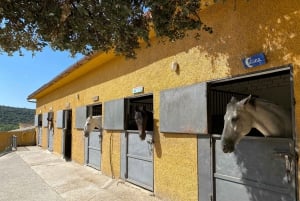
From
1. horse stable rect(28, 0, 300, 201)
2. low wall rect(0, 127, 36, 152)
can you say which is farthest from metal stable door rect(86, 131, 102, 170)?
low wall rect(0, 127, 36, 152)

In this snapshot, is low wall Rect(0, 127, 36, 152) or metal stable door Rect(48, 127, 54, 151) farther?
low wall Rect(0, 127, 36, 152)

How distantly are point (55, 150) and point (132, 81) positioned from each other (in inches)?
354

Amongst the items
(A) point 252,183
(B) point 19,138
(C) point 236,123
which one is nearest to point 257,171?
(A) point 252,183

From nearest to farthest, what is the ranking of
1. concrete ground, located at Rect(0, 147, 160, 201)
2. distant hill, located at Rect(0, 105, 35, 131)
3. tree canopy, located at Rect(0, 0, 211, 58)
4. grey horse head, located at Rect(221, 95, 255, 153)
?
grey horse head, located at Rect(221, 95, 255, 153) → tree canopy, located at Rect(0, 0, 211, 58) → concrete ground, located at Rect(0, 147, 160, 201) → distant hill, located at Rect(0, 105, 35, 131)

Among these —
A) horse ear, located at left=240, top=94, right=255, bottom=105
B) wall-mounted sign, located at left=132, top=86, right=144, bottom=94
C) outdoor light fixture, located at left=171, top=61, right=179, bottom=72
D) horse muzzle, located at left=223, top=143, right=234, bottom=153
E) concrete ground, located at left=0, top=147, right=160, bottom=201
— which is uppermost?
outdoor light fixture, located at left=171, top=61, right=179, bottom=72

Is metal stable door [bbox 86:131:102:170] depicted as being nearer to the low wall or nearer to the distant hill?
the low wall

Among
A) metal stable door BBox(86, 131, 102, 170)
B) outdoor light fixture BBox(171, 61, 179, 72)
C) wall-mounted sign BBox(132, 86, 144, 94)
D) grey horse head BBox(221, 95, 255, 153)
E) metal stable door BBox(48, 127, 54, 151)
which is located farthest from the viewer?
metal stable door BBox(48, 127, 54, 151)

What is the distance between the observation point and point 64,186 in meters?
7.18

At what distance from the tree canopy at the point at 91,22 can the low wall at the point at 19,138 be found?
58.3 feet

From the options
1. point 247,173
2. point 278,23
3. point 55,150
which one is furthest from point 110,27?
point 55,150

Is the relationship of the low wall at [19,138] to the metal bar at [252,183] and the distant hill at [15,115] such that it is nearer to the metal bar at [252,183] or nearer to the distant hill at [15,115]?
the metal bar at [252,183]

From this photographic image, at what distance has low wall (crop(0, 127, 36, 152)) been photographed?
20.2 m

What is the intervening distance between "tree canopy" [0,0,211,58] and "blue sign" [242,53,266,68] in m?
0.74

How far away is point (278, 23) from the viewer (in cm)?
359
